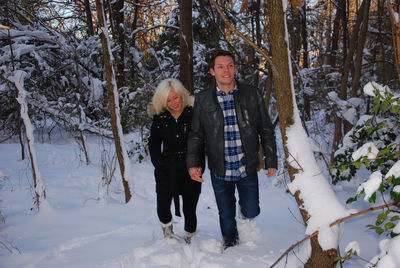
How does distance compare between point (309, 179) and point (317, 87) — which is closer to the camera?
point (309, 179)

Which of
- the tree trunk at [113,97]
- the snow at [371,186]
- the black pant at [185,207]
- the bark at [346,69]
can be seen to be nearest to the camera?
the snow at [371,186]

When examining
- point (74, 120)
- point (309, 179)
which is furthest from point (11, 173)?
point (309, 179)

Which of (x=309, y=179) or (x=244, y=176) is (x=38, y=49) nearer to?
(x=244, y=176)

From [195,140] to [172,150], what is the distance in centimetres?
36

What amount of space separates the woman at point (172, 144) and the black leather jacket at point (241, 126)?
27cm

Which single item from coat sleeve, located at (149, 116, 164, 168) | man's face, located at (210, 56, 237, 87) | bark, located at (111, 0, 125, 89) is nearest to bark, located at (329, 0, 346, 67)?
man's face, located at (210, 56, 237, 87)

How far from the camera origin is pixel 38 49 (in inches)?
324

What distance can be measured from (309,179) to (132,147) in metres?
6.25

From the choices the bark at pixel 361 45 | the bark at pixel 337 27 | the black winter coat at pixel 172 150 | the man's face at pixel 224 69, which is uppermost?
the bark at pixel 337 27

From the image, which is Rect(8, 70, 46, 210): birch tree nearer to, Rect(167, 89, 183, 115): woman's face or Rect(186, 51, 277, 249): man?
Rect(167, 89, 183, 115): woman's face

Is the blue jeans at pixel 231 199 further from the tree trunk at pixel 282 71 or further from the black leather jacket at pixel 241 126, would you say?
the tree trunk at pixel 282 71

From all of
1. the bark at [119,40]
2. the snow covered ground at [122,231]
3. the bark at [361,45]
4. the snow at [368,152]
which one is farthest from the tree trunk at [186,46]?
the snow at [368,152]

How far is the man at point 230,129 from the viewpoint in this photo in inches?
101

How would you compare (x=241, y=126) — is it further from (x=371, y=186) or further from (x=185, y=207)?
(x=371, y=186)
